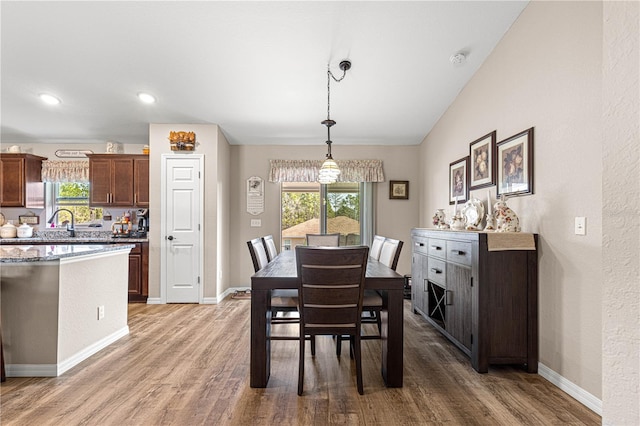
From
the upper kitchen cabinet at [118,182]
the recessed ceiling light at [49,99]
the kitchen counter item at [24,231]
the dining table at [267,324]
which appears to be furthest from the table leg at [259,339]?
the kitchen counter item at [24,231]

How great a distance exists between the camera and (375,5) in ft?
8.58

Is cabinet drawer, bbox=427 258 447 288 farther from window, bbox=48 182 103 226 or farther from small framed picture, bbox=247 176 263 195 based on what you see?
window, bbox=48 182 103 226

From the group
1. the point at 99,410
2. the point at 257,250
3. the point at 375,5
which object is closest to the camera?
the point at 99,410

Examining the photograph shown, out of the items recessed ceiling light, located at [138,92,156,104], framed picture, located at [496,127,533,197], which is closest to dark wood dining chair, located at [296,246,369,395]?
framed picture, located at [496,127,533,197]

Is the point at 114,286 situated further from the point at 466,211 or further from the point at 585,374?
the point at 585,374

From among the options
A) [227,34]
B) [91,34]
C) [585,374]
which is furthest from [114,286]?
[585,374]

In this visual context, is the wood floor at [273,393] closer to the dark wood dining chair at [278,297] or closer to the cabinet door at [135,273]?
the dark wood dining chair at [278,297]

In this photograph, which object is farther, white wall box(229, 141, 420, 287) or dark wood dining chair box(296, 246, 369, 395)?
white wall box(229, 141, 420, 287)

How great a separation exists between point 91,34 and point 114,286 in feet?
7.81

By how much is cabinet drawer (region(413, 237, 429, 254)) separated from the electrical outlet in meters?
1.50

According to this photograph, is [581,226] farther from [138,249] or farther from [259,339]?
[138,249]

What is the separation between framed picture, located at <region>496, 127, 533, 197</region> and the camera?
255cm

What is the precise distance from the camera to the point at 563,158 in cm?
220

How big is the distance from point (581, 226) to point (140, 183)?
4992 mm
